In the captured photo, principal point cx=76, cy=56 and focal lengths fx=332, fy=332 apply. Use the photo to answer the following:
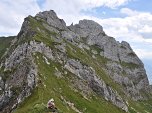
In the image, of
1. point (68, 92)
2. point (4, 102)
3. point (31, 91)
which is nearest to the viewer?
point (31, 91)

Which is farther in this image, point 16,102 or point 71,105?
point 71,105

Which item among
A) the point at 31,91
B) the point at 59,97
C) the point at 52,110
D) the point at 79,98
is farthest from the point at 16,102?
the point at 52,110

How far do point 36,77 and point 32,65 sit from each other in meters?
13.0

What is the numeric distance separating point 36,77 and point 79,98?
3374 cm

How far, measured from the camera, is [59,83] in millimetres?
193250

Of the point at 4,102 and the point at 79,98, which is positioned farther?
the point at 79,98

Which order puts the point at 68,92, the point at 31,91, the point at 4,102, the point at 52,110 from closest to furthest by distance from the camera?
the point at 52,110
the point at 31,91
the point at 4,102
the point at 68,92

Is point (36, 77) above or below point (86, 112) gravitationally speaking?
above

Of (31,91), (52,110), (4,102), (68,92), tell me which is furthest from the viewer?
(68,92)

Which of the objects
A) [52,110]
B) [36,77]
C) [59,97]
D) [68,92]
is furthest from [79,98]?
[52,110]

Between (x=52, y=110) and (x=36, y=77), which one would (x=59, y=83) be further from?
(x=52, y=110)

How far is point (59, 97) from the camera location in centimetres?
17675

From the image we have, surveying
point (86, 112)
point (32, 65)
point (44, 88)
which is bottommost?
point (86, 112)

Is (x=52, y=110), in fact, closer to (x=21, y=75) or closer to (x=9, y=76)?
(x=21, y=75)
